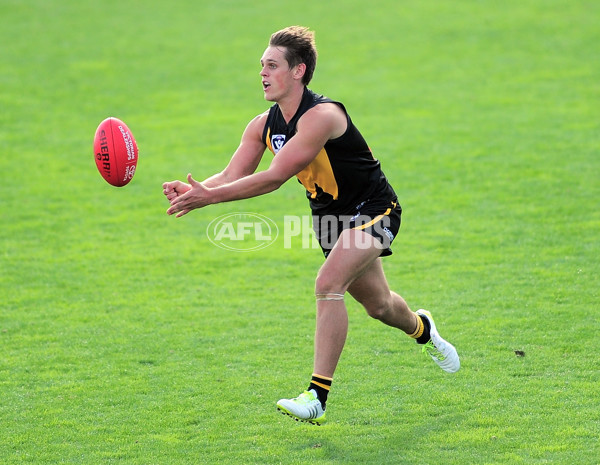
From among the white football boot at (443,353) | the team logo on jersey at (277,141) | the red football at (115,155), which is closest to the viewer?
the team logo on jersey at (277,141)

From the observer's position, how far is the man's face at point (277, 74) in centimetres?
553

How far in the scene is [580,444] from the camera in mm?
5020

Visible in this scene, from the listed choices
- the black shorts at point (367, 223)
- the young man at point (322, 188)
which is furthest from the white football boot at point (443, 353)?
the black shorts at point (367, 223)

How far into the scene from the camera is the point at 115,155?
6.02m

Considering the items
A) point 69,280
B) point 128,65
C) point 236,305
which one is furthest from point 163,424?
point 128,65

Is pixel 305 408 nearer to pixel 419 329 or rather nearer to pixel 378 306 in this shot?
pixel 378 306

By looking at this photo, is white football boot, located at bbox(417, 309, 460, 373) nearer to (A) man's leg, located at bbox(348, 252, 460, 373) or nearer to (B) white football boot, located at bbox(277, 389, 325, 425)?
(A) man's leg, located at bbox(348, 252, 460, 373)

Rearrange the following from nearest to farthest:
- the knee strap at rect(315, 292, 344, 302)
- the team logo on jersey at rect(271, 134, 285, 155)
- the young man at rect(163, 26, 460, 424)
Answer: the young man at rect(163, 26, 460, 424) → the knee strap at rect(315, 292, 344, 302) → the team logo on jersey at rect(271, 134, 285, 155)

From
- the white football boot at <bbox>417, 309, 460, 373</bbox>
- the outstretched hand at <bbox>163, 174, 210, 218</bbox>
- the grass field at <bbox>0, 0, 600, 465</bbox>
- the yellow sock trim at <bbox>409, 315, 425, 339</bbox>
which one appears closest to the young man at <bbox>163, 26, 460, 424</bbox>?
the outstretched hand at <bbox>163, 174, 210, 218</bbox>

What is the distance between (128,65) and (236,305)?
39.6 feet

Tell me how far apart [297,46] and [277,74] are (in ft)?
0.78

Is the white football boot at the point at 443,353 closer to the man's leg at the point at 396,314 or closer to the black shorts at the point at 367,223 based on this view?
the man's leg at the point at 396,314

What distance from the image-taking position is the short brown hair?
555 cm

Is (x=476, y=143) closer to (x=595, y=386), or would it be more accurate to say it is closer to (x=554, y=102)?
(x=554, y=102)
